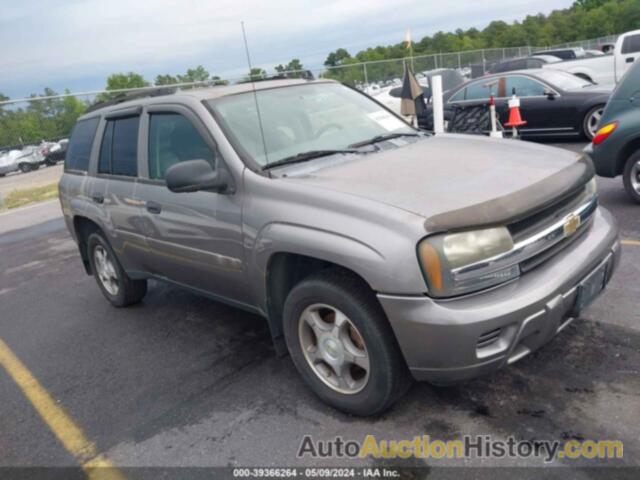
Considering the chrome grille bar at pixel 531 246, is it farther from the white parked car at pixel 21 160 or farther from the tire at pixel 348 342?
the white parked car at pixel 21 160

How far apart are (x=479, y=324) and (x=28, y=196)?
53.8ft

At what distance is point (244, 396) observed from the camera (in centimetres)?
360

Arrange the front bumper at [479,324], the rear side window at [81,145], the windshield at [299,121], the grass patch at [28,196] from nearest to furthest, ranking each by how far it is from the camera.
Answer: the front bumper at [479,324], the windshield at [299,121], the rear side window at [81,145], the grass patch at [28,196]

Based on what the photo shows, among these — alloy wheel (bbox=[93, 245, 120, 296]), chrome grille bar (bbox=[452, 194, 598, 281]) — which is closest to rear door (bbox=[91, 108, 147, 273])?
alloy wheel (bbox=[93, 245, 120, 296])

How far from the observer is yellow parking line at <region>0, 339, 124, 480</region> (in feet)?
10.1

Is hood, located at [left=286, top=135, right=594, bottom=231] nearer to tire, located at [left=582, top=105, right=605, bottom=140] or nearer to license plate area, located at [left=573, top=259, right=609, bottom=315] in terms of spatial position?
license plate area, located at [left=573, top=259, right=609, bottom=315]

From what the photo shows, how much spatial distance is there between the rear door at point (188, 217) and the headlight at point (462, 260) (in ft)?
4.29

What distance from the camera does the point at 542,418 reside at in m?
2.94

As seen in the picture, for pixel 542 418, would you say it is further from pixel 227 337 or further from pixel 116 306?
pixel 116 306

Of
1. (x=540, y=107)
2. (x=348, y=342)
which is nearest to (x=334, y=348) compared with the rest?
(x=348, y=342)

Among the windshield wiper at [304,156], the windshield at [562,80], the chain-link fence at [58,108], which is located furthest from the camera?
the chain-link fence at [58,108]

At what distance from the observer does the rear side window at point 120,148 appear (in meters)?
4.48

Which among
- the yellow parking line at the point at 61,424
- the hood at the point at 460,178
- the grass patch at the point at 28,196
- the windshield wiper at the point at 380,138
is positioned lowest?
the grass patch at the point at 28,196

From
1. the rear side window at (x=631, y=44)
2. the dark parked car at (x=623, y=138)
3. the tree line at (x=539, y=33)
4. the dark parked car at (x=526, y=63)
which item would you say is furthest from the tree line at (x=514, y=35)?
the dark parked car at (x=623, y=138)
